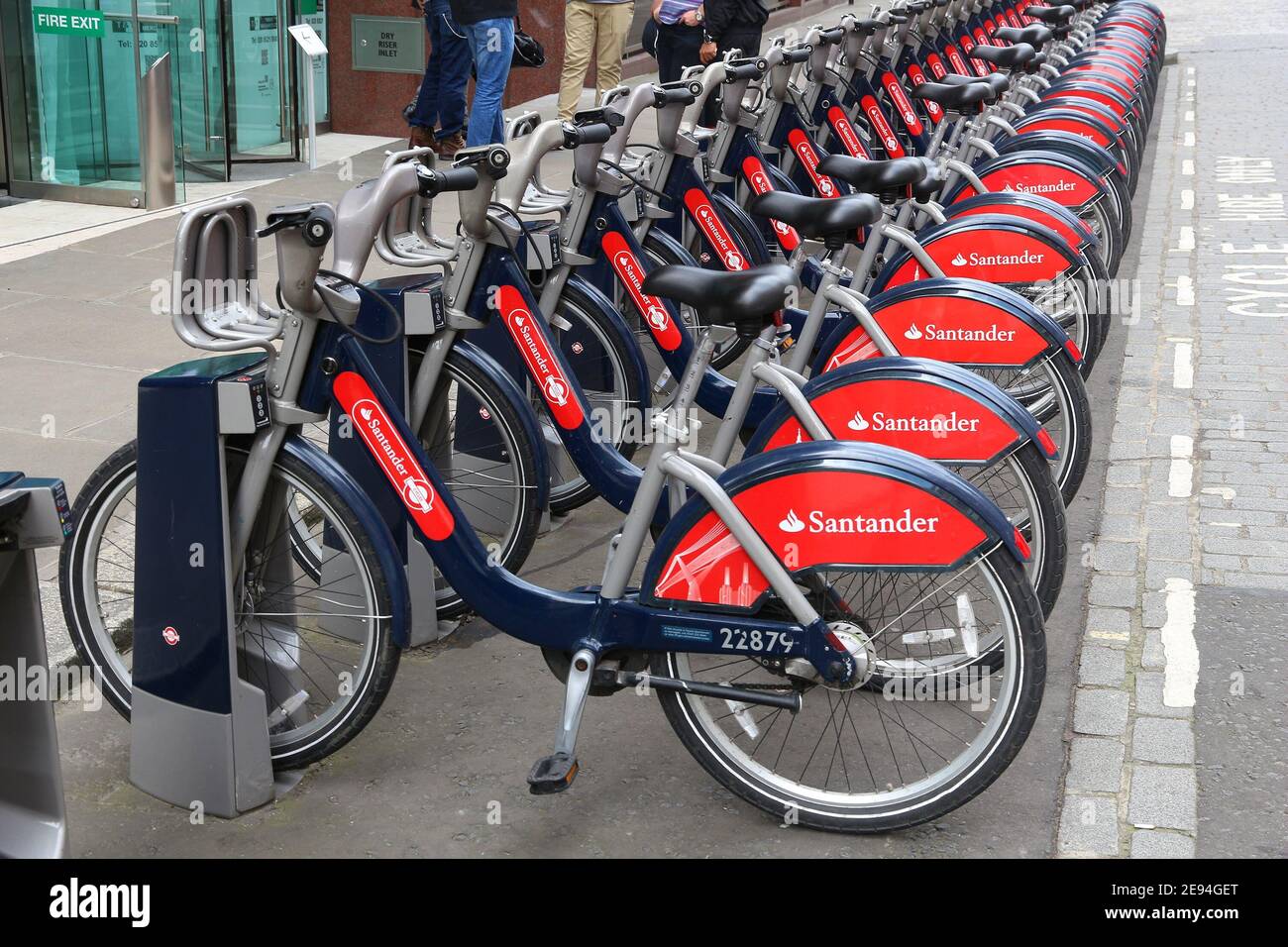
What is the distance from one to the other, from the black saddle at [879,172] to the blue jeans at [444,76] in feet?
15.6

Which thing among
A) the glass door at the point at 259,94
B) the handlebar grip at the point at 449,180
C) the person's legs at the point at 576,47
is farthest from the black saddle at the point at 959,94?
the glass door at the point at 259,94

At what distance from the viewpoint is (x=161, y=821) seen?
3.51 metres

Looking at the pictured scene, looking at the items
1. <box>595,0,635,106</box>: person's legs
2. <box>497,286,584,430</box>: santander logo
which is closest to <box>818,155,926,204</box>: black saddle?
<box>497,286,584,430</box>: santander logo

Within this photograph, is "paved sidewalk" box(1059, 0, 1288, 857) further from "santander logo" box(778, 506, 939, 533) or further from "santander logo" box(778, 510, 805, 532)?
"santander logo" box(778, 510, 805, 532)

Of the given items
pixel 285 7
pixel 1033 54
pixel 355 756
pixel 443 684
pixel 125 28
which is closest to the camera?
pixel 355 756

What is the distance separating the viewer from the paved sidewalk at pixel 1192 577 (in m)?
3.60

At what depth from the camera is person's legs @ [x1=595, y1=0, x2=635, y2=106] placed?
1056 cm

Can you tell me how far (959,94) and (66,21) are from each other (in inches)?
218

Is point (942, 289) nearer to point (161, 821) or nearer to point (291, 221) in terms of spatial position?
point (291, 221)

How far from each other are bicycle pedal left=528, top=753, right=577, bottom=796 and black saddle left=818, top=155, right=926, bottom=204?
7.94 ft

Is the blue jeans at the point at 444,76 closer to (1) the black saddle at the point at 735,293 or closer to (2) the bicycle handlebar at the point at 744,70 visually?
(2) the bicycle handlebar at the point at 744,70

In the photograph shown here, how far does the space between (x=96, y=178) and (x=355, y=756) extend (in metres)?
6.96
